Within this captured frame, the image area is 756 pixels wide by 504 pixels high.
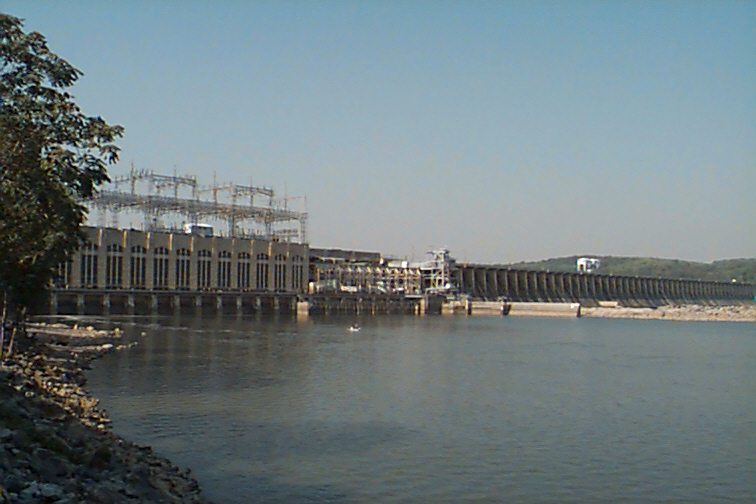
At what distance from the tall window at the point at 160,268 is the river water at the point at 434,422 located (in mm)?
41433

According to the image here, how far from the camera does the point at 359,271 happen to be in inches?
4870

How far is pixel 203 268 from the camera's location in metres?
98.1

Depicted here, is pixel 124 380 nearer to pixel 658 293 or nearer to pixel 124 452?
pixel 124 452

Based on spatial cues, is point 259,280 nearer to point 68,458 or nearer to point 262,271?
point 262,271

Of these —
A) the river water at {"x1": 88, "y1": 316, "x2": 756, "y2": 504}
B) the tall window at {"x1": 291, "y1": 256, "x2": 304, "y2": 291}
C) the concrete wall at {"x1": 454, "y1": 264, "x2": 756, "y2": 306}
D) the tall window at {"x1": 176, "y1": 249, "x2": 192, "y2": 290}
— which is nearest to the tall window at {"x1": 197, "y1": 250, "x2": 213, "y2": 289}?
the tall window at {"x1": 176, "y1": 249, "x2": 192, "y2": 290}

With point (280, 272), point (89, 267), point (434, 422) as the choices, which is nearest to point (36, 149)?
point (434, 422)

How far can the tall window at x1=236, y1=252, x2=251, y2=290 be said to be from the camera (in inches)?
4001

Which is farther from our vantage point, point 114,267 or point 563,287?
point 563,287

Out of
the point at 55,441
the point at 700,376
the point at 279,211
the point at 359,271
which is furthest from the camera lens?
the point at 359,271

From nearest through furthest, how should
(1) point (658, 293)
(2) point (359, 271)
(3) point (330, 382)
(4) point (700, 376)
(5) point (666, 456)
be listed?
1. (5) point (666, 456)
2. (3) point (330, 382)
3. (4) point (700, 376)
4. (2) point (359, 271)
5. (1) point (658, 293)

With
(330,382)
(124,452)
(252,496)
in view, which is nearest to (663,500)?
(252,496)

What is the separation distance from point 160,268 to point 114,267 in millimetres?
6095

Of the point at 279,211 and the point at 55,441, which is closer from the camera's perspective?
the point at 55,441

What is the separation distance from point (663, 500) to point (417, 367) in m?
26.3
